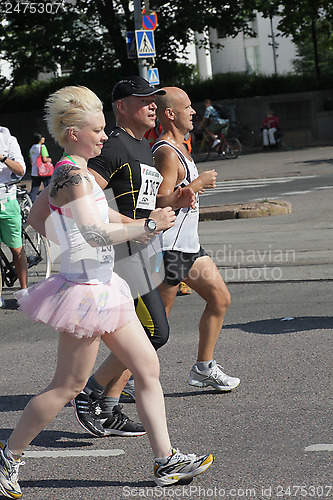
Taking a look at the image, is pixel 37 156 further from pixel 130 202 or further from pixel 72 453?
pixel 72 453

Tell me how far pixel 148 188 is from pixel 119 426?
1.34m

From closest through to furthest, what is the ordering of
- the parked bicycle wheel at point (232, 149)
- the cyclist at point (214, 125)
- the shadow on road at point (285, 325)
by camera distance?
the shadow on road at point (285, 325), the cyclist at point (214, 125), the parked bicycle wheel at point (232, 149)

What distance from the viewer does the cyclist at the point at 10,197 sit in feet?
25.0

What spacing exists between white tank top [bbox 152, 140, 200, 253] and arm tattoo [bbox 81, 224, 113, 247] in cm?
139

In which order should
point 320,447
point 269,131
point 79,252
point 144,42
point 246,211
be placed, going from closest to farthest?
point 79,252, point 320,447, point 246,211, point 144,42, point 269,131

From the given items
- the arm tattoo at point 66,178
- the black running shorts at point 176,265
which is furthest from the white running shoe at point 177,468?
the black running shorts at point 176,265

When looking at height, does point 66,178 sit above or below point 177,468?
above

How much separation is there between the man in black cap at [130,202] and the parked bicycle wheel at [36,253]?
4590mm

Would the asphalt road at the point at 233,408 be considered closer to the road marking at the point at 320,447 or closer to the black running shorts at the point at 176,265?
the road marking at the point at 320,447

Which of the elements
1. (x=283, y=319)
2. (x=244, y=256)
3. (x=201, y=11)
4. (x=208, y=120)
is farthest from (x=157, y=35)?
(x=283, y=319)

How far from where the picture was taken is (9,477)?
11.7ft

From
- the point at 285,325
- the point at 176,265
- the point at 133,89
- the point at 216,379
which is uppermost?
the point at 133,89

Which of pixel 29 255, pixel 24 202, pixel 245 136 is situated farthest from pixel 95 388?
pixel 245 136

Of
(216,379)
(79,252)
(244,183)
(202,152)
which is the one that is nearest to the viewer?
(79,252)
